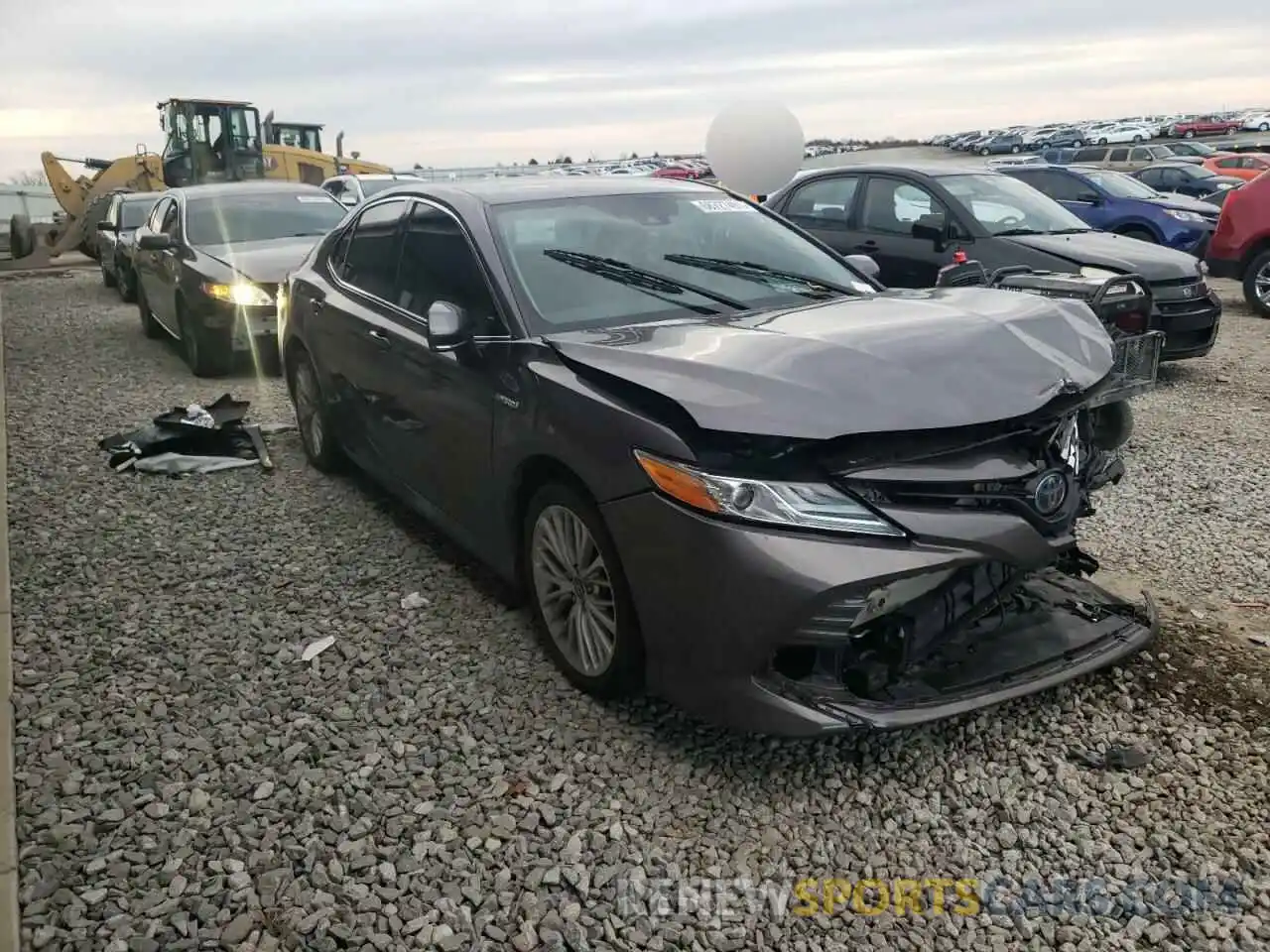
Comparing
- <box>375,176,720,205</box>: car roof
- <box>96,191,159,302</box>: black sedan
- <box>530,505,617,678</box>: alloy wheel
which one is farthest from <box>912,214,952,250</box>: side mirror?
<box>96,191,159,302</box>: black sedan

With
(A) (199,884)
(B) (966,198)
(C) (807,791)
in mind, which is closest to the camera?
(A) (199,884)

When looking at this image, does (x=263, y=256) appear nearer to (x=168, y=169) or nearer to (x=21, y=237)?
(x=168, y=169)

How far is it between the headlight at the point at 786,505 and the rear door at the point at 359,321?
7.63 feet

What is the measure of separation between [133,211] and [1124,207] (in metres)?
13.6

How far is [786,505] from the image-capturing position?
9.29 feet

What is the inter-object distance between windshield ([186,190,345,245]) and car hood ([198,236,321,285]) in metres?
0.21

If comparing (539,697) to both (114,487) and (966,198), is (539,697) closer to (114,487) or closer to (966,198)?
(114,487)

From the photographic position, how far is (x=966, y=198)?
8.42 meters

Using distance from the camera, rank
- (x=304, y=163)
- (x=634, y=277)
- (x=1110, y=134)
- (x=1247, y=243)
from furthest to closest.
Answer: (x=1110, y=134), (x=304, y=163), (x=1247, y=243), (x=634, y=277)

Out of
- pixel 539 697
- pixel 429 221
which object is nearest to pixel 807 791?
pixel 539 697

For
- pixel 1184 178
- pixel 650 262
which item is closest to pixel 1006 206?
pixel 650 262

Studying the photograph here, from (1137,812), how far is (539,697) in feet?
6.12

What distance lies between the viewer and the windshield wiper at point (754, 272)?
412 cm

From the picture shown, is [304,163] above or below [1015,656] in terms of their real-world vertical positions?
above
